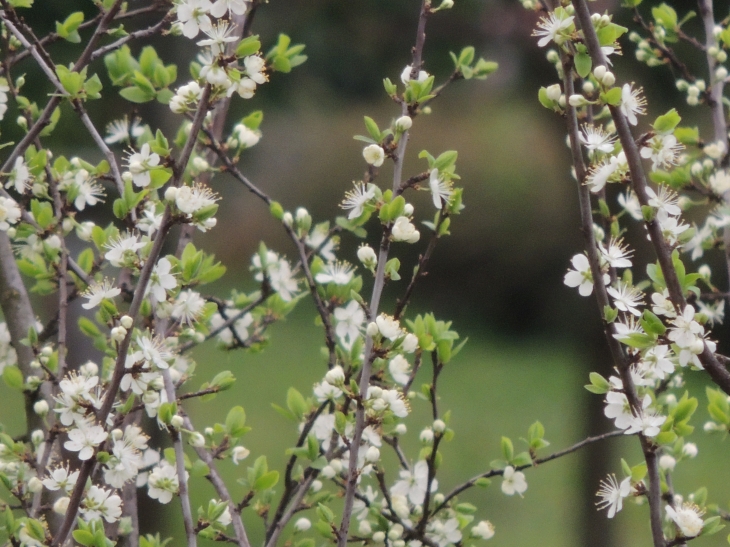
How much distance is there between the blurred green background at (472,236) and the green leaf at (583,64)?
295 cm

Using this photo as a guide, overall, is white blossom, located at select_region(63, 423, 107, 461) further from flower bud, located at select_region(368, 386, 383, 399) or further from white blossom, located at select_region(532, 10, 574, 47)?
white blossom, located at select_region(532, 10, 574, 47)

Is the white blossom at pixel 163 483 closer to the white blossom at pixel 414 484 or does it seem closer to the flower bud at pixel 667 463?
the white blossom at pixel 414 484

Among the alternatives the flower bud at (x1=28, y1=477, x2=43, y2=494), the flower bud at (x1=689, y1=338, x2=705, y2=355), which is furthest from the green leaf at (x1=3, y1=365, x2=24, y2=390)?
the flower bud at (x1=689, y1=338, x2=705, y2=355)

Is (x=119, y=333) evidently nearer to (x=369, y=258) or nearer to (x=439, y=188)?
(x=369, y=258)

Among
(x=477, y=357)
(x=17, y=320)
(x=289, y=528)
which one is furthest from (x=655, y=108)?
(x=477, y=357)

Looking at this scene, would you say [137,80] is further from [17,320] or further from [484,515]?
[484,515]

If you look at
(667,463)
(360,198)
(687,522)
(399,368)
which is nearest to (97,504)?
(399,368)

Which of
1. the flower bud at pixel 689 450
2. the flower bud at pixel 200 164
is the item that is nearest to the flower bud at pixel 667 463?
the flower bud at pixel 689 450

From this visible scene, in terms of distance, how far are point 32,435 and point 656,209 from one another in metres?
1.22

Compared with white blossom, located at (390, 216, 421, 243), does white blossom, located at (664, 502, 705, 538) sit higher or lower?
lower

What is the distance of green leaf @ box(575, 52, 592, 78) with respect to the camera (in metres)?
1.23

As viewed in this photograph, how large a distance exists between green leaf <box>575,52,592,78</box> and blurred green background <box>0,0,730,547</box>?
295cm

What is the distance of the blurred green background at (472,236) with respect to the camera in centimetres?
479

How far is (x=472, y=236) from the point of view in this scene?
11336 mm
